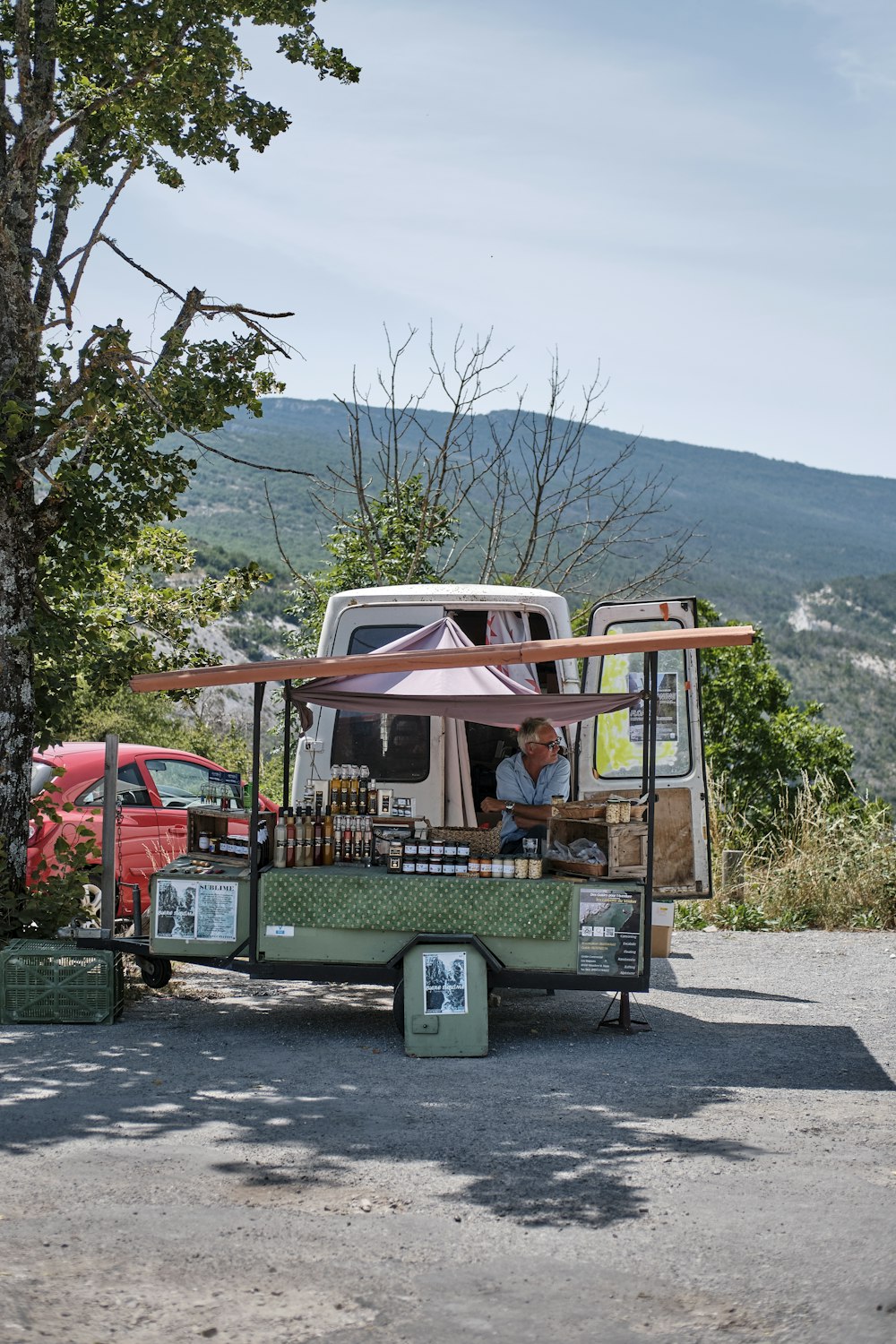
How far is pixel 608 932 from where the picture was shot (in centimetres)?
742

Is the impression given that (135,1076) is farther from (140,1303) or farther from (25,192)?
(25,192)

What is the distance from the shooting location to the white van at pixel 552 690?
941cm

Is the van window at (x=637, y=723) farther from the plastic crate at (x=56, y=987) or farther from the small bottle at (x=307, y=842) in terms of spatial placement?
the plastic crate at (x=56, y=987)

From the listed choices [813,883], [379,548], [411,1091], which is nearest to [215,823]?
[411,1091]

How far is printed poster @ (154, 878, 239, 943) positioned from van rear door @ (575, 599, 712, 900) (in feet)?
8.32

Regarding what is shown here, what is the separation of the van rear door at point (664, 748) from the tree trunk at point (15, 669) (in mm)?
3627

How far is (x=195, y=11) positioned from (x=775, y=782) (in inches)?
472

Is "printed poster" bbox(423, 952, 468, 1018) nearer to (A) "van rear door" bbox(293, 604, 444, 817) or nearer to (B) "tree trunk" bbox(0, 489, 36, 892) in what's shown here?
(A) "van rear door" bbox(293, 604, 444, 817)

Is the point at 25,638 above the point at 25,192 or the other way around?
the other way around

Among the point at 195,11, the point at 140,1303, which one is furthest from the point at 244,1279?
the point at 195,11

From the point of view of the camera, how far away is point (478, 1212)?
4875 mm

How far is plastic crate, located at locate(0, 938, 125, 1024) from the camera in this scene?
7.89m

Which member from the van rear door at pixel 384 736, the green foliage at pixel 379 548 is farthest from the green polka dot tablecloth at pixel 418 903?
the green foliage at pixel 379 548

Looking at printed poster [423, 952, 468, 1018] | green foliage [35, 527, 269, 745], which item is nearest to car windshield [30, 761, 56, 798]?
green foliage [35, 527, 269, 745]
